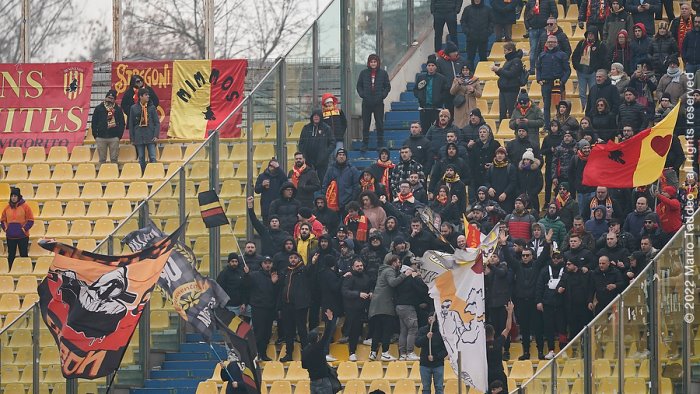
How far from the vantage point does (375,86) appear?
3209cm

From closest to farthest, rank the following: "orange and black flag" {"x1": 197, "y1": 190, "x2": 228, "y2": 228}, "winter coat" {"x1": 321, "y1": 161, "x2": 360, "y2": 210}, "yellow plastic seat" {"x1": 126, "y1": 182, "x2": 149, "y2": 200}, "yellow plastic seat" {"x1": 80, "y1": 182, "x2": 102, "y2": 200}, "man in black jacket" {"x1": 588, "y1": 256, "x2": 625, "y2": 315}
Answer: "man in black jacket" {"x1": 588, "y1": 256, "x2": 625, "y2": 315}, "orange and black flag" {"x1": 197, "y1": 190, "x2": 228, "y2": 228}, "winter coat" {"x1": 321, "y1": 161, "x2": 360, "y2": 210}, "yellow plastic seat" {"x1": 126, "y1": 182, "x2": 149, "y2": 200}, "yellow plastic seat" {"x1": 80, "y1": 182, "x2": 102, "y2": 200}

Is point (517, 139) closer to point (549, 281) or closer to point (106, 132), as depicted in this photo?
point (549, 281)

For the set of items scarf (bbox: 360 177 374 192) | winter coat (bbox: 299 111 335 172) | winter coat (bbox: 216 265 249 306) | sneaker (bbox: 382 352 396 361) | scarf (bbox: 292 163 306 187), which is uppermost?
winter coat (bbox: 299 111 335 172)

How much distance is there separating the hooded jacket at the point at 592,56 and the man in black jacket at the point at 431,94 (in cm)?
208

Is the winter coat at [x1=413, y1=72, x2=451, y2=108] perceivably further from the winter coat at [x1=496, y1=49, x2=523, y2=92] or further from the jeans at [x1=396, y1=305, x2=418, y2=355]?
the jeans at [x1=396, y1=305, x2=418, y2=355]

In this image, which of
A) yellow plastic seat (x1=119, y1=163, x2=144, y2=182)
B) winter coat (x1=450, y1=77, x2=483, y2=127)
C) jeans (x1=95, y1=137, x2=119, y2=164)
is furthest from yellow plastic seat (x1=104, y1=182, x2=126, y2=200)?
winter coat (x1=450, y1=77, x2=483, y2=127)

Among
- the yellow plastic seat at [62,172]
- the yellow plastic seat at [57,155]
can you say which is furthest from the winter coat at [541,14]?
the yellow plastic seat at [57,155]

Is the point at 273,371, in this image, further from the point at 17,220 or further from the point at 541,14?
the point at 541,14

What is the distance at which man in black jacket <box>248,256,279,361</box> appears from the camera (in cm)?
2803

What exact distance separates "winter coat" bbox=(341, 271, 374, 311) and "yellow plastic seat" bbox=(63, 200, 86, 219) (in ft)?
21.0

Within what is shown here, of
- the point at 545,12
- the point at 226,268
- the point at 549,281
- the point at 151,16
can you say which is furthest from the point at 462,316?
the point at 151,16

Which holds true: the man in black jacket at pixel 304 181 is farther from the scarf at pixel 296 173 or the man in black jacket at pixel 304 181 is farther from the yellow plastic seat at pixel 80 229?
the yellow plastic seat at pixel 80 229

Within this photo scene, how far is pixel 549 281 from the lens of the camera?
88.7 ft

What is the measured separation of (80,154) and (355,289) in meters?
8.33
